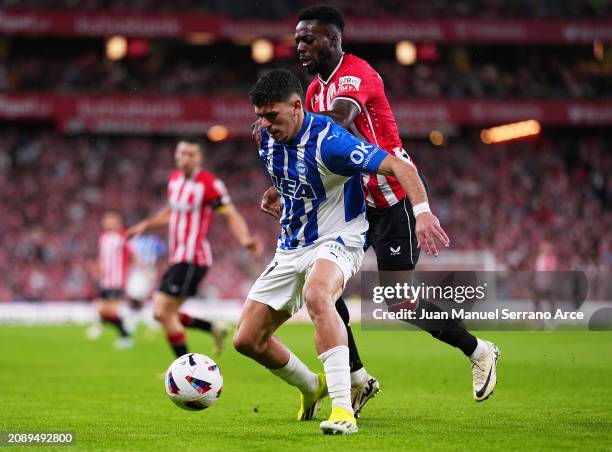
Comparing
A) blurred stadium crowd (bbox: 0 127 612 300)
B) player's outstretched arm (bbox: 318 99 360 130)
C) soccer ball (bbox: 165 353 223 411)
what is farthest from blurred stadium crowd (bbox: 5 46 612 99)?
soccer ball (bbox: 165 353 223 411)

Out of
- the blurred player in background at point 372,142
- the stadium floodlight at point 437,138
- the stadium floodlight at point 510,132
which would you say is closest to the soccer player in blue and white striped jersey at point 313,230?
the blurred player in background at point 372,142

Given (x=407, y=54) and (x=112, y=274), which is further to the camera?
(x=407, y=54)

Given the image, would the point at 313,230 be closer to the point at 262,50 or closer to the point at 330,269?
the point at 330,269

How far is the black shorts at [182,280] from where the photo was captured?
35.6 feet

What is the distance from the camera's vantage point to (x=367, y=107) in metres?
6.96

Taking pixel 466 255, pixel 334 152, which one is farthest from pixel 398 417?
pixel 466 255

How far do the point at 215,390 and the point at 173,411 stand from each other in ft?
3.30

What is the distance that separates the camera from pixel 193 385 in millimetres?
6336

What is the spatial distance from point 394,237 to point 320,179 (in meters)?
1.30

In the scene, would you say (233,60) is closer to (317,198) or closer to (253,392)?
(253,392)

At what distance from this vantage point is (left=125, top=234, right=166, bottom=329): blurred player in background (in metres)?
22.4

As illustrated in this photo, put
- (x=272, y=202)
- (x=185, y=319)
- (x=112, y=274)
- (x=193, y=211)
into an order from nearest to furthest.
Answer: (x=272, y=202) < (x=193, y=211) < (x=185, y=319) < (x=112, y=274)

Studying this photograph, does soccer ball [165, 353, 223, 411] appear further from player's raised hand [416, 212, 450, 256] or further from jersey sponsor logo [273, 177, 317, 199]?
player's raised hand [416, 212, 450, 256]

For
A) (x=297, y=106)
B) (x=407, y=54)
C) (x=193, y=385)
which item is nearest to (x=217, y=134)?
(x=407, y=54)
